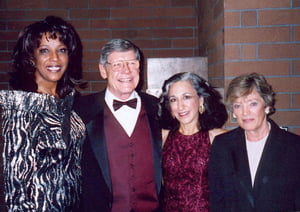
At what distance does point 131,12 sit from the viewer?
3.22 m

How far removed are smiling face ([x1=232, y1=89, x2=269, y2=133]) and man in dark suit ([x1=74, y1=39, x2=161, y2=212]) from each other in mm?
617

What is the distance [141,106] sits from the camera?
2268mm

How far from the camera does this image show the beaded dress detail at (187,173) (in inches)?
79.0

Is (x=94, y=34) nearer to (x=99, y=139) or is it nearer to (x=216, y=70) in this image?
(x=216, y=70)

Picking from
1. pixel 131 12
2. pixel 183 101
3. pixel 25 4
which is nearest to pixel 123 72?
pixel 183 101

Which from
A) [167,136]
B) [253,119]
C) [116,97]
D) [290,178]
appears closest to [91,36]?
[116,97]

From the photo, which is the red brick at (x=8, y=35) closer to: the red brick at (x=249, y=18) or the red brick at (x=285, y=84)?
the red brick at (x=249, y=18)

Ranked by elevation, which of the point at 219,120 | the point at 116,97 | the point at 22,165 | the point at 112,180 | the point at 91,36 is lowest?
the point at 112,180

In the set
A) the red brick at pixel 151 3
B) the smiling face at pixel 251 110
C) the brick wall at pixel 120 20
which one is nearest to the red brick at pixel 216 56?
the smiling face at pixel 251 110

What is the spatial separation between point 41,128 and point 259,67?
1.55 metres

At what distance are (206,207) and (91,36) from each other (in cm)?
215

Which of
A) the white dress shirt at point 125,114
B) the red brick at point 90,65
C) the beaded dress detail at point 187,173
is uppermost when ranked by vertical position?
the red brick at point 90,65

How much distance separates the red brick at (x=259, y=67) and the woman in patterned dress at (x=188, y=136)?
20 cm

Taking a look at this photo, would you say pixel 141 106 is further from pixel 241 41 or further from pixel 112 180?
pixel 241 41
